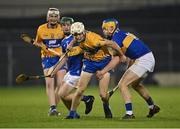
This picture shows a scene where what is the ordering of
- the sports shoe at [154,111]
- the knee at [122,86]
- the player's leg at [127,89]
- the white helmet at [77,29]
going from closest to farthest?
1. the white helmet at [77,29]
2. the player's leg at [127,89]
3. the knee at [122,86]
4. the sports shoe at [154,111]

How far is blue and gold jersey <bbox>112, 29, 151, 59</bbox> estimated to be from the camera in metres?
16.5

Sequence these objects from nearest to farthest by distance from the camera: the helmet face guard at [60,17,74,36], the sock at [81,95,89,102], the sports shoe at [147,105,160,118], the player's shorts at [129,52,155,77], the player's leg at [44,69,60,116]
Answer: the player's shorts at [129,52,155,77]
the sports shoe at [147,105,160,118]
the helmet face guard at [60,17,74,36]
the sock at [81,95,89,102]
the player's leg at [44,69,60,116]

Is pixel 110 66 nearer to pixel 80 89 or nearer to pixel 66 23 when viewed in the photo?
pixel 80 89

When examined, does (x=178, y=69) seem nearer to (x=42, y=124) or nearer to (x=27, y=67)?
(x=27, y=67)

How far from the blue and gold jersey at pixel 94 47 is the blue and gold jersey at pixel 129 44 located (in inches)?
→ 13.3

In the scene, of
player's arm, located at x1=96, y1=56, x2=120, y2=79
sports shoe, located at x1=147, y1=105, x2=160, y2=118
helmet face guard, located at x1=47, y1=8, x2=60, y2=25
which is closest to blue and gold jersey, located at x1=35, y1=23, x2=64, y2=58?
helmet face guard, located at x1=47, y1=8, x2=60, y2=25

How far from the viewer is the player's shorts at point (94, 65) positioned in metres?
16.5

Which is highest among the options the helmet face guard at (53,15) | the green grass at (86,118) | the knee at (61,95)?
the helmet face guard at (53,15)

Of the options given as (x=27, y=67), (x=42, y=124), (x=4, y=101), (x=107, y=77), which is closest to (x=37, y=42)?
(x=107, y=77)

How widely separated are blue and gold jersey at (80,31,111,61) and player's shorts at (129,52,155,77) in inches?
24.6

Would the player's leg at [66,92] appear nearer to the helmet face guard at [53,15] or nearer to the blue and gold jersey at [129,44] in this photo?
the blue and gold jersey at [129,44]

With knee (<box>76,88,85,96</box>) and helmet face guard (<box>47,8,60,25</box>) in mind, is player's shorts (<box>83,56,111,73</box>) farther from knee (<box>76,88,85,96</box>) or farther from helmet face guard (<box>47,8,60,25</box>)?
helmet face guard (<box>47,8,60,25</box>)

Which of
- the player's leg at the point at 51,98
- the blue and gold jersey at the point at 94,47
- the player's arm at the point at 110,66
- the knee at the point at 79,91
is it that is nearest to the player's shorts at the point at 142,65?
the player's arm at the point at 110,66

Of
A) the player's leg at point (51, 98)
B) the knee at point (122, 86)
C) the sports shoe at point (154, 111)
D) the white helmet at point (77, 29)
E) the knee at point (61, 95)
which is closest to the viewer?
the white helmet at point (77, 29)
